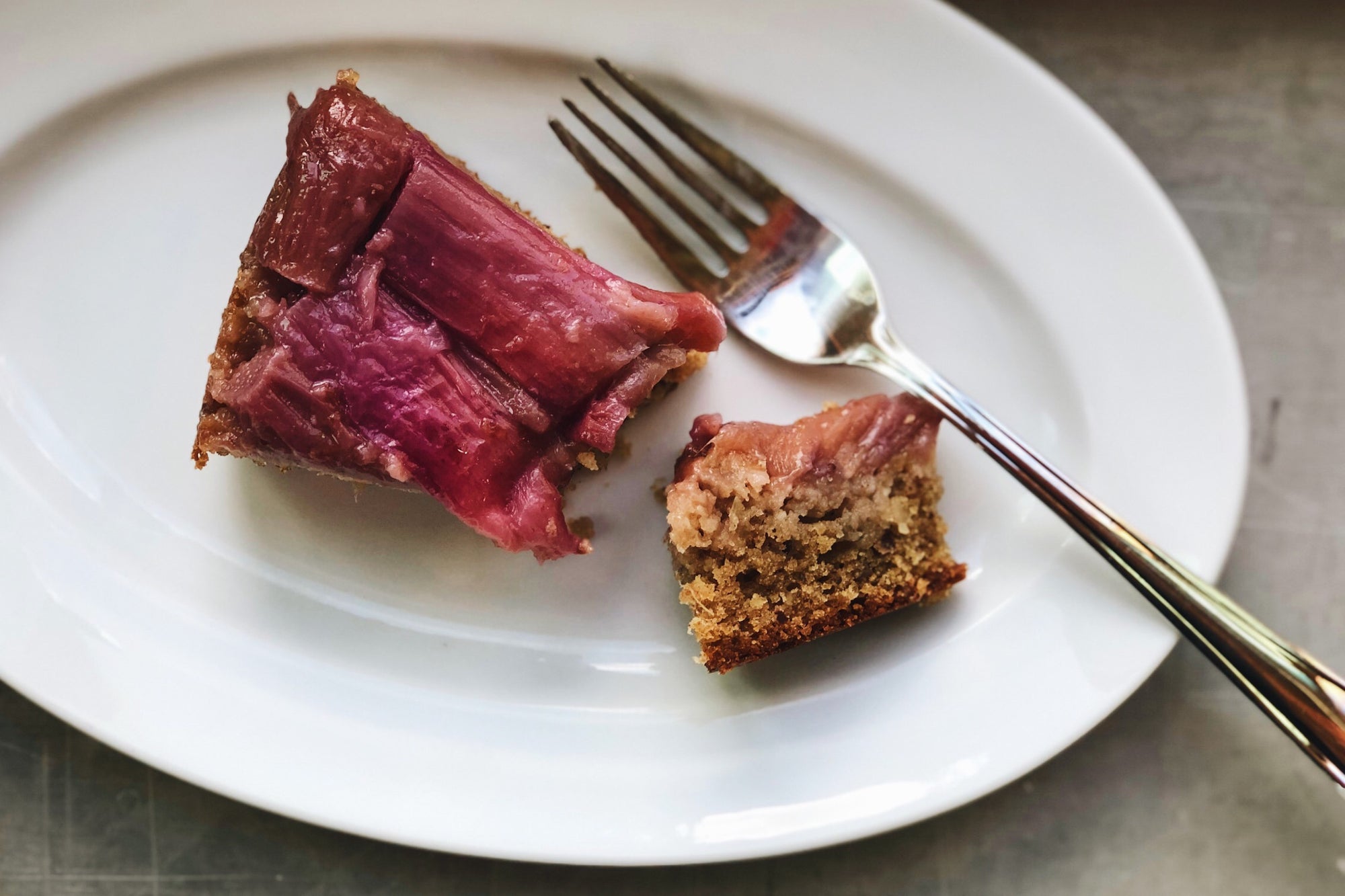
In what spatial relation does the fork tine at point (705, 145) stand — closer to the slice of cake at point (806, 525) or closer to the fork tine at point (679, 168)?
the fork tine at point (679, 168)

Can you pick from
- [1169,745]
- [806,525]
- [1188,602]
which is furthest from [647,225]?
[1169,745]

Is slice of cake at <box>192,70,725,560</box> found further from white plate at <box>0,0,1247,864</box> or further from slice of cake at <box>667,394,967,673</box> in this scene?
white plate at <box>0,0,1247,864</box>

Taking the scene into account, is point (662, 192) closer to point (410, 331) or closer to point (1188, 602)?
point (410, 331)

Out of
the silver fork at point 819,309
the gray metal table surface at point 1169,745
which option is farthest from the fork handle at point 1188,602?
the gray metal table surface at point 1169,745

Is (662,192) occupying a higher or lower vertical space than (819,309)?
higher

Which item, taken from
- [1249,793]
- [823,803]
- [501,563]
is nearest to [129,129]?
[501,563]

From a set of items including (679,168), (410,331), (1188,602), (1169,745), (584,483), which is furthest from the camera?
(1169,745)

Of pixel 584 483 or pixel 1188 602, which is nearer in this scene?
pixel 1188 602
